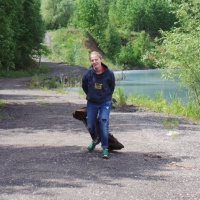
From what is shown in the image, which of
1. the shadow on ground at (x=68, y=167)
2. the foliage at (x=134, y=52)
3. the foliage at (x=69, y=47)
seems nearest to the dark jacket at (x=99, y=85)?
the shadow on ground at (x=68, y=167)

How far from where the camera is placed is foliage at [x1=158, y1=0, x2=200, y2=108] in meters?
16.0

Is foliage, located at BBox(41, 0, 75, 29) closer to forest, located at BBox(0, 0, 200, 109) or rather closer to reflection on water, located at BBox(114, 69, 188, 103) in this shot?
forest, located at BBox(0, 0, 200, 109)

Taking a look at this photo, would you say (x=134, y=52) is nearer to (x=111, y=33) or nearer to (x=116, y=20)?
(x=111, y=33)

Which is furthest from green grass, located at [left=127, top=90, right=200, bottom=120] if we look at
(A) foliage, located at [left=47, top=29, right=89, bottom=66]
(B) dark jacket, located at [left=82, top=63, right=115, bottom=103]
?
(A) foliage, located at [left=47, top=29, right=89, bottom=66]

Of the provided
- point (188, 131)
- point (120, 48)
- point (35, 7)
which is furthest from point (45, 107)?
point (120, 48)

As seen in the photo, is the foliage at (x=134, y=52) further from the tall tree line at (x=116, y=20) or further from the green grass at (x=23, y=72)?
the green grass at (x=23, y=72)

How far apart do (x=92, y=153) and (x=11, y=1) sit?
11042 mm

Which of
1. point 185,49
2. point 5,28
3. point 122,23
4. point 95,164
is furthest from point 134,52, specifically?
point 95,164

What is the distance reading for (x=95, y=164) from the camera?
22.5 feet

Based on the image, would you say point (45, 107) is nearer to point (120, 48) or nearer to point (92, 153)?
point (92, 153)

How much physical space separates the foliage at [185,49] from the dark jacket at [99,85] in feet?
29.2

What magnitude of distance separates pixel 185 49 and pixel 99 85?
9084 mm

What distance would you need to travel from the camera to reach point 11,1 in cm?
1709

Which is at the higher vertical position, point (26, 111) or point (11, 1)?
point (11, 1)
